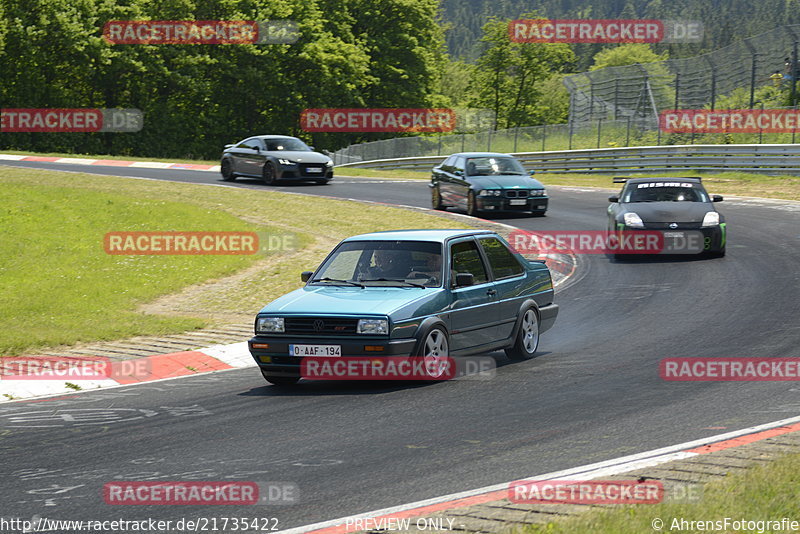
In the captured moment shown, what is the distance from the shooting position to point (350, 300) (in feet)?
32.2

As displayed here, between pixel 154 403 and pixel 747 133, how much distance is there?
35513 millimetres

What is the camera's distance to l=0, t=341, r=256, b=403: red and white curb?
1013 centimetres

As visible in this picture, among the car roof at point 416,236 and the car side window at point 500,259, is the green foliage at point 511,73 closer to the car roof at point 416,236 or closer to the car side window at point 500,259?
the car side window at point 500,259

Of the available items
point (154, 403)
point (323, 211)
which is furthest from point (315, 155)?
point (154, 403)

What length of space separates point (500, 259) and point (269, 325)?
280 centimetres

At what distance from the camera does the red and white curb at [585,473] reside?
566cm

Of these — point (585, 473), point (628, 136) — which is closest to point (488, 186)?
point (585, 473)

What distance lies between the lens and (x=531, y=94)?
9912cm

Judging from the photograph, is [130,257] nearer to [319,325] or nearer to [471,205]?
[471,205]

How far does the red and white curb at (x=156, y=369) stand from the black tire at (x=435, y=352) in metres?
2.52

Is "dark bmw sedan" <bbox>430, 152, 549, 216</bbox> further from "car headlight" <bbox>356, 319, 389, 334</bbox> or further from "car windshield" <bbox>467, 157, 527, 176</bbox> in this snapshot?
"car headlight" <bbox>356, 319, 389, 334</bbox>

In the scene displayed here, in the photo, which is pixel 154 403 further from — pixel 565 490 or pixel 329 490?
pixel 565 490

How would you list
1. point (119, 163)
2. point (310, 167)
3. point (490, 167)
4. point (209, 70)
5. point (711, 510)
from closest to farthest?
point (711, 510) < point (490, 167) < point (310, 167) < point (119, 163) < point (209, 70)

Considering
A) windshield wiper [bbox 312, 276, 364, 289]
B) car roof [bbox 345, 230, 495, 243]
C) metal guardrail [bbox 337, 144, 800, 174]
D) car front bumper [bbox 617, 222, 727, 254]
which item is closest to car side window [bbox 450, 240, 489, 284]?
car roof [bbox 345, 230, 495, 243]
